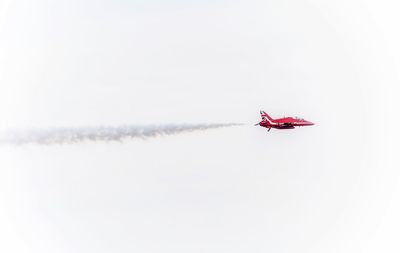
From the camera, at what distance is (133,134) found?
13238cm

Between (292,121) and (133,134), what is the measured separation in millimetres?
26152

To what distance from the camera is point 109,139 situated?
130500 millimetres

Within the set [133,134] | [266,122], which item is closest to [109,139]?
[133,134]

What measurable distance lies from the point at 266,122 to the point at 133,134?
71.1 ft

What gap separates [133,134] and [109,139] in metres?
4.20

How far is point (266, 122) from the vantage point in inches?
5236

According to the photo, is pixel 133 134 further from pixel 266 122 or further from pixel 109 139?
pixel 266 122

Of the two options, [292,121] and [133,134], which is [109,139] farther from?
[292,121]

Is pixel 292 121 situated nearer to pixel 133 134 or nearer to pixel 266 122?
pixel 266 122

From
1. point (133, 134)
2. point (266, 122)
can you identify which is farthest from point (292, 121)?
point (133, 134)

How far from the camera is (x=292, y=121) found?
134 metres

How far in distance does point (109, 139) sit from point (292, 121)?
30.1 m

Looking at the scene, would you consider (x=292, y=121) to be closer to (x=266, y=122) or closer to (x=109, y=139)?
(x=266, y=122)
